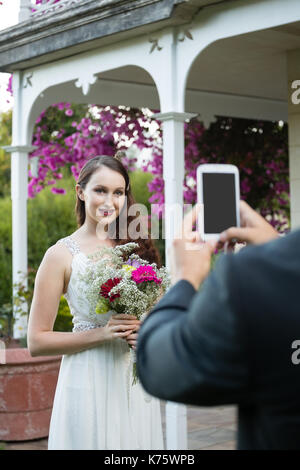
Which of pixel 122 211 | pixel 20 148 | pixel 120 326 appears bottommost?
pixel 120 326

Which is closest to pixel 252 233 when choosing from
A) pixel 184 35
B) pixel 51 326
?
pixel 51 326

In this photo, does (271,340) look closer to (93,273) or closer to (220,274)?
(220,274)

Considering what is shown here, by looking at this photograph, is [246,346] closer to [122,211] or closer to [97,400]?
[97,400]

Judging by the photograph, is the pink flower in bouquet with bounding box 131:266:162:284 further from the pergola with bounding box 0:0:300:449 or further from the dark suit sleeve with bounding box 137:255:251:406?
the pergola with bounding box 0:0:300:449

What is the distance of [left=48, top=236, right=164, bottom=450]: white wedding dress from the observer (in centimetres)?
283

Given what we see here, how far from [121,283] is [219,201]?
130 centimetres

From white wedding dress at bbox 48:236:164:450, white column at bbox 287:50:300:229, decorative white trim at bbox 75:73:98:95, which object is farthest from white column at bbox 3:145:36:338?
white wedding dress at bbox 48:236:164:450

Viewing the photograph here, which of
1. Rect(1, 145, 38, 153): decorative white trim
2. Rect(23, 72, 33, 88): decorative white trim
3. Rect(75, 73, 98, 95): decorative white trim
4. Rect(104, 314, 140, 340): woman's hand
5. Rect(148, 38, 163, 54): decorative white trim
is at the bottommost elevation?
Rect(104, 314, 140, 340): woman's hand

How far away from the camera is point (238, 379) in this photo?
3.09 ft

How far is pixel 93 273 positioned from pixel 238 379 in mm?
1941

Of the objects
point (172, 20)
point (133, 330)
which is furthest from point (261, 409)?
point (172, 20)

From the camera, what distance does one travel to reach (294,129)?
6.35m

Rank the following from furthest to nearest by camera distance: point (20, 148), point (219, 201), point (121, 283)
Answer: point (20, 148)
point (121, 283)
point (219, 201)

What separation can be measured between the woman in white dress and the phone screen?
1340 mm
